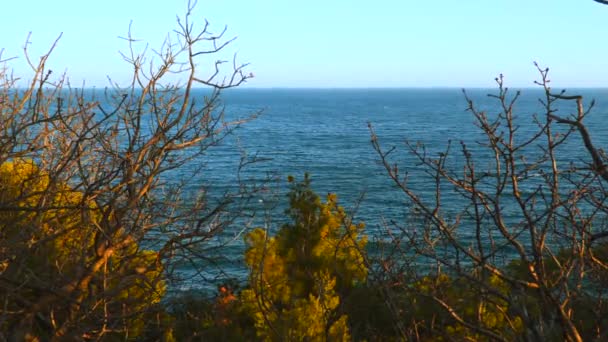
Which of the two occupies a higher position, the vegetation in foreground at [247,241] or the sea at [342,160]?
the vegetation in foreground at [247,241]

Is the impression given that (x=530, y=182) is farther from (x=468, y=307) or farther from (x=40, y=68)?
(x=40, y=68)

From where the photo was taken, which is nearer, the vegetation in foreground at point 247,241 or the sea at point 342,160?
the vegetation in foreground at point 247,241

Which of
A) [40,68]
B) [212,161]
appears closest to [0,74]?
[40,68]

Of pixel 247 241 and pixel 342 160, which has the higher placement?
pixel 247 241

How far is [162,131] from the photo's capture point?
7844 millimetres

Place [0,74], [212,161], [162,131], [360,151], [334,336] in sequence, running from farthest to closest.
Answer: [360,151], [212,161], [0,74], [334,336], [162,131]

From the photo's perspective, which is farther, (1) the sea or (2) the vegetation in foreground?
(1) the sea

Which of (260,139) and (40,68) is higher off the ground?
(40,68)

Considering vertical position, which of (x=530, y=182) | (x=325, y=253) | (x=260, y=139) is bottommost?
(x=260, y=139)

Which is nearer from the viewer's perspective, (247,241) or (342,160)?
(247,241)

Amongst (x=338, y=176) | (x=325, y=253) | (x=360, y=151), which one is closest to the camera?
(x=325, y=253)

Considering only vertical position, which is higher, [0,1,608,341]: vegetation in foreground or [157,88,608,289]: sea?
[0,1,608,341]: vegetation in foreground

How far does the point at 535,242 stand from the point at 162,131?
461 cm

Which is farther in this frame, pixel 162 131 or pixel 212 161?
pixel 212 161
